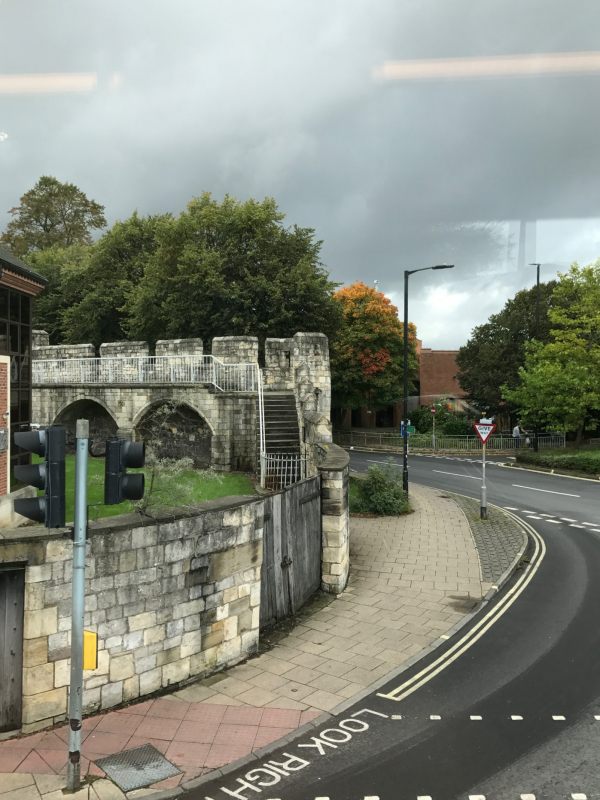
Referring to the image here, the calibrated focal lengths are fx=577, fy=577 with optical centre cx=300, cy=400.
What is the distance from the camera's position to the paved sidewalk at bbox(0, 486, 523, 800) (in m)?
5.82

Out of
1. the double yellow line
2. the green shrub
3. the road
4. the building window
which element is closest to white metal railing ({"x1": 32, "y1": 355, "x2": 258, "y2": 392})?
the green shrub

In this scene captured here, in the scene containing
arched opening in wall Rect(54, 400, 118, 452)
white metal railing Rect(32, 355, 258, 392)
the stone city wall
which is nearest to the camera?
the stone city wall

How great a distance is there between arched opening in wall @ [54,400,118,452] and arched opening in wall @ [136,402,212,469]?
89.1 inches

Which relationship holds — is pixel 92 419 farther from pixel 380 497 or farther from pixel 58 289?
pixel 58 289

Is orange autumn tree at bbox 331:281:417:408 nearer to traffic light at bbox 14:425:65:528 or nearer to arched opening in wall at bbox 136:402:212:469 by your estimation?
arched opening in wall at bbox 136:402:212:469

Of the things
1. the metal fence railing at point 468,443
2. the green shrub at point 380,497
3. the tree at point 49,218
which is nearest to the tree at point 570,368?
the metal fence railing at point 468,443

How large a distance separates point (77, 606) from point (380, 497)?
13926mm

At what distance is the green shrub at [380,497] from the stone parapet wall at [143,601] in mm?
10208

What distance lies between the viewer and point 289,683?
761 centimetres

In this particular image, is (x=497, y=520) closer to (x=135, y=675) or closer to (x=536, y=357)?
(x=135, y=675)

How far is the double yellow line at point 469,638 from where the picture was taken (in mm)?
7527

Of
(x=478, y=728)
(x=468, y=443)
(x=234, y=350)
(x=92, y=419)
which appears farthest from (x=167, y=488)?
(x=468, y=443)

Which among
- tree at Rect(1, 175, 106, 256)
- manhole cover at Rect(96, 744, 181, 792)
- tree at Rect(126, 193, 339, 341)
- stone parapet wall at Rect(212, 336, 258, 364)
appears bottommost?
manhole cover at Rect(96, 744, 181, 792)

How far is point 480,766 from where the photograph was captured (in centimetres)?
582
